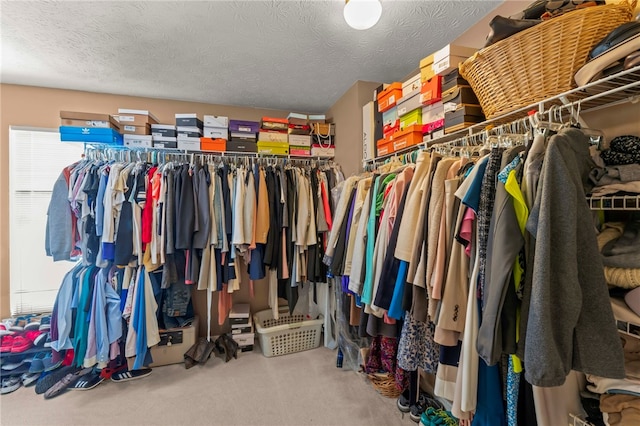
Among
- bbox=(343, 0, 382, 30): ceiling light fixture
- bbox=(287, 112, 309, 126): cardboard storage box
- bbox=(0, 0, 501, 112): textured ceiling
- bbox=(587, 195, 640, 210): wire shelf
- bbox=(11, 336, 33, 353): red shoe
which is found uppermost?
bbox=(0, 0, 501, 112): textured ceiling

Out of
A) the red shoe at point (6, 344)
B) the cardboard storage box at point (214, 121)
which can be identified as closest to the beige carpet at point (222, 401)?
the red shoe at point (6, 344)

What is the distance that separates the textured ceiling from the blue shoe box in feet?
1.49

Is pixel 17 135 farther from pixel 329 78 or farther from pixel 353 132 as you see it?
pixel 353 132

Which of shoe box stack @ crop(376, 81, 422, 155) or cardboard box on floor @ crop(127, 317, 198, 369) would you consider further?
cardboard box on floor @ crop(127, 317, 198, 369)

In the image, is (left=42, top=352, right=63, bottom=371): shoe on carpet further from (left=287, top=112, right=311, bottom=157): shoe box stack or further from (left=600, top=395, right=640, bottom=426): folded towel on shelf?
(left=600, top=395, right=640, bottom=426): folded towel on shelf

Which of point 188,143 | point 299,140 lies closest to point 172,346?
point 188,143

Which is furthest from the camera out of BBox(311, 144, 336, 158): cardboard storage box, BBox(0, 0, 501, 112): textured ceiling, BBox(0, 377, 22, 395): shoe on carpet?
BBox(311, 144, 336, 158): cardboard storage box

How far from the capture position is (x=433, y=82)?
1.55 m

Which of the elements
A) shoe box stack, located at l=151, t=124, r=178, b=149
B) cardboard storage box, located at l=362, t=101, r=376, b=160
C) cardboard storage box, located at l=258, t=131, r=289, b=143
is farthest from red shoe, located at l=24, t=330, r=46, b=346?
cardboard storage box, located at l=362, t=101, r=376, b=160

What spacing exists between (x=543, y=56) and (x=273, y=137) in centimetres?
213

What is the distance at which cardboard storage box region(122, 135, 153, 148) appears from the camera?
2410 mm

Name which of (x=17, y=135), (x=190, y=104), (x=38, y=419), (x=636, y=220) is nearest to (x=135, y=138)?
(x=190, y=104)

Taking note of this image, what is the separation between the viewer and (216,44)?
1843 millimetres

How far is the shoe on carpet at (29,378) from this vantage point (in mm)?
2064
